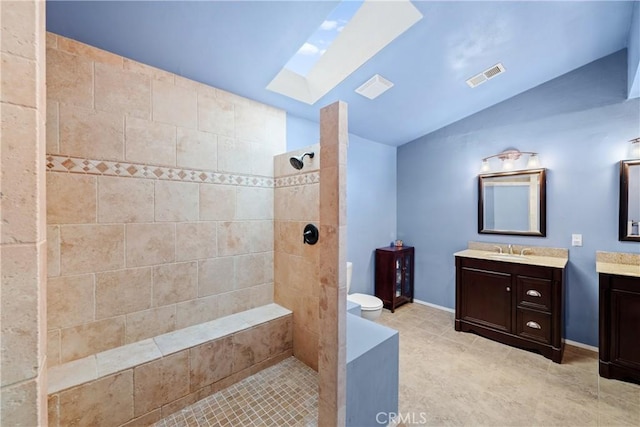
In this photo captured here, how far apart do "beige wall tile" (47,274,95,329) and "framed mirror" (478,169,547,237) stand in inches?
148

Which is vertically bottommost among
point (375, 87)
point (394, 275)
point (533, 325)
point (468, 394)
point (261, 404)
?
point (468, 394)

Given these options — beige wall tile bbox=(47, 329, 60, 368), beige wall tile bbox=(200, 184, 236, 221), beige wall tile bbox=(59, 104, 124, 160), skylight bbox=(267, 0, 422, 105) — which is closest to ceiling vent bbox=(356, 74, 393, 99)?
skylight bbox=(267, 0, 422, 105)

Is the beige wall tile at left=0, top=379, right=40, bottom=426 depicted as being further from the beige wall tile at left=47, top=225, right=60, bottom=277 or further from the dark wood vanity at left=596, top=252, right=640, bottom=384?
the dark wood vanity at left=596, top=252, right=640, bottom=384

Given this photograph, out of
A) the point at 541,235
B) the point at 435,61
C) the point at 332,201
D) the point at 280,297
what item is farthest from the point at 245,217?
the point at 541,235

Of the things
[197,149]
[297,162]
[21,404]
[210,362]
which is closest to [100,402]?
[210,362]

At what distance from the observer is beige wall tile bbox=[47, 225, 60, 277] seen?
1.47 meters

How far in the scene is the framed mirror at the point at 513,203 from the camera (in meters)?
2.79

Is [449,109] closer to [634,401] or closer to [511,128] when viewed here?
[511,128]

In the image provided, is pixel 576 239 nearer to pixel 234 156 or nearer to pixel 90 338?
pixel 234 156

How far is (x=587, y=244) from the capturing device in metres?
2.53

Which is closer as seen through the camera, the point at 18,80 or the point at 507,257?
the point at 18,80

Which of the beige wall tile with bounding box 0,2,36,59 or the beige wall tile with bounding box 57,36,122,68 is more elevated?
the beige wall tile with bounding box 57,36,122,68

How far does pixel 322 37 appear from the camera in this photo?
2.04m

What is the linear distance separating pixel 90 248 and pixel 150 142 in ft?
2.55
